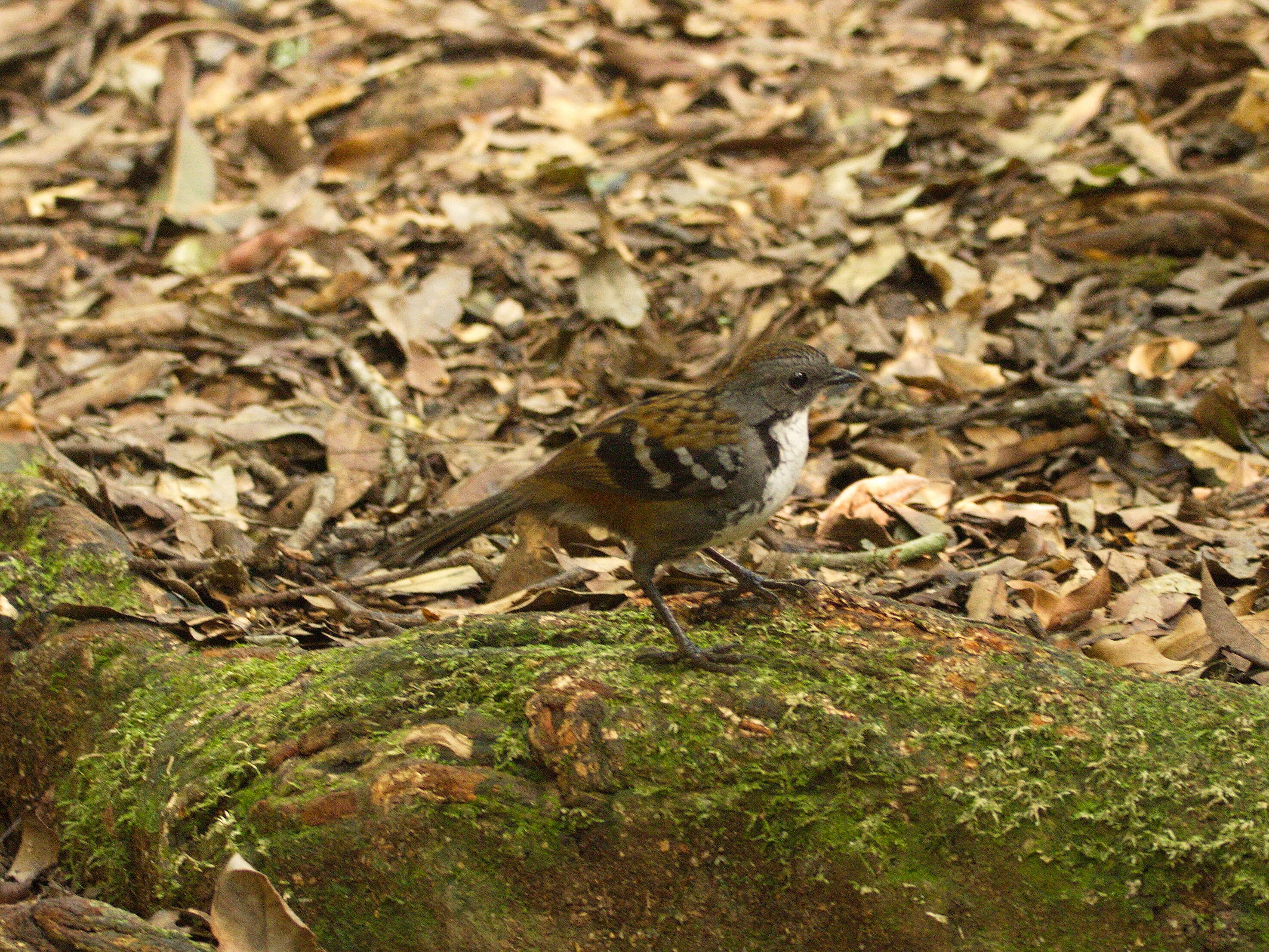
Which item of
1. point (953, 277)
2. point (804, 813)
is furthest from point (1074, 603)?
point (953, 277)

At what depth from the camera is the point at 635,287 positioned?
6.40 metres

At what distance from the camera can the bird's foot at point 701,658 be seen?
115 inches

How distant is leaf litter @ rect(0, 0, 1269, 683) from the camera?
4.36 metres

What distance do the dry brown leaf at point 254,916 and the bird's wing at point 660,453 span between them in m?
1.56

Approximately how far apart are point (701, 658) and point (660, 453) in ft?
2.83

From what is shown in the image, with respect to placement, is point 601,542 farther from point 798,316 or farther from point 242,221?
point 242,221

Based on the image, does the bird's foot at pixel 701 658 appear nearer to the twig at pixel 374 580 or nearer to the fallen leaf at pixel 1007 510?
the twig at pixel 374 580

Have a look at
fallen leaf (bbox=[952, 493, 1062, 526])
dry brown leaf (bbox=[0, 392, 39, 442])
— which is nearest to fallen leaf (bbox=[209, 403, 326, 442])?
dry brown leaf (bbox=[0, 392, 39, 442])

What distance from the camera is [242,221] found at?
7.36 metres

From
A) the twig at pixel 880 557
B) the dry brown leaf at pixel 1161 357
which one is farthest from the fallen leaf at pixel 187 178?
the dry brown leaf at pixel 1161 357

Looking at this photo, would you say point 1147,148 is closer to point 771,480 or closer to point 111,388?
point 771,480

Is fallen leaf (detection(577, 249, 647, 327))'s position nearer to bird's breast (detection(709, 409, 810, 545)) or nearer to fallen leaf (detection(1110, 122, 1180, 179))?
bird's breast (detection(709, 409, 810, 545))

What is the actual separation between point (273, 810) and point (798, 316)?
4.24 m

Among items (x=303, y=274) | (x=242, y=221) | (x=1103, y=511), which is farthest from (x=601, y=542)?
(x=242, y=221)
